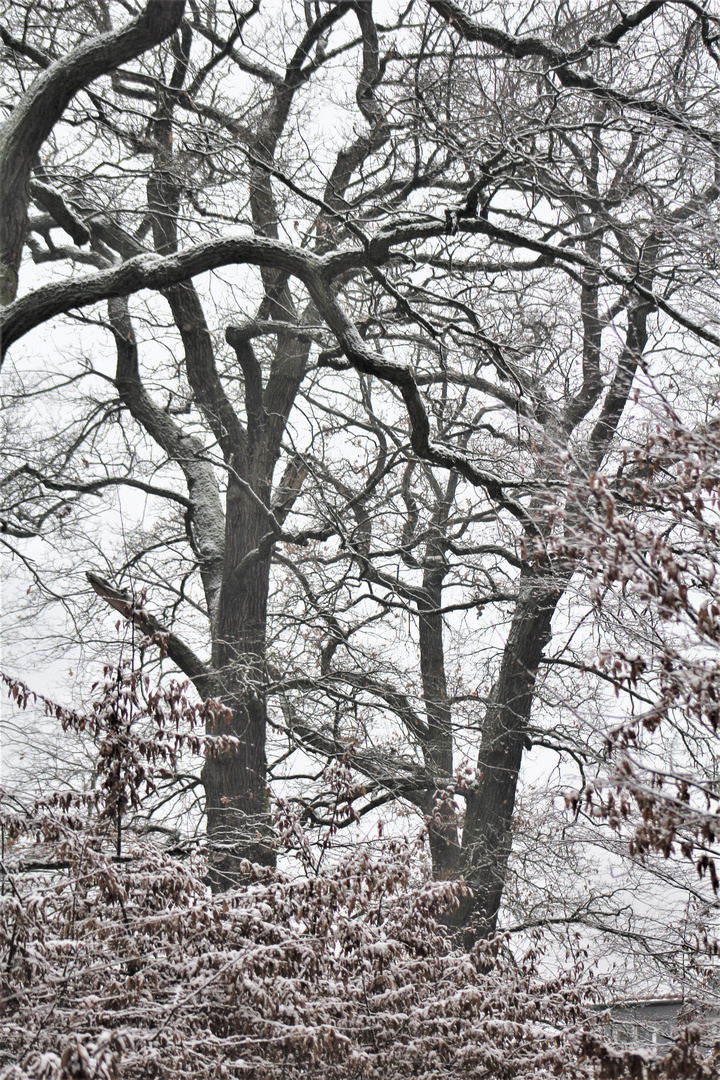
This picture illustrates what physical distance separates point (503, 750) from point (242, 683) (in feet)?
9.25

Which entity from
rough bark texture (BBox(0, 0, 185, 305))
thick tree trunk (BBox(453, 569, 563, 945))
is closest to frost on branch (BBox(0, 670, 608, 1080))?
thick tree trunk (BBox(453, 569, 563, 945))

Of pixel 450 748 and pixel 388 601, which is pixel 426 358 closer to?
pixel 388 601

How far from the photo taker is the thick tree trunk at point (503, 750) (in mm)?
9438

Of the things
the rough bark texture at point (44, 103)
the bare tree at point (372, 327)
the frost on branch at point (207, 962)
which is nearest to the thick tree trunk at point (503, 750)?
the bare tree at point (372, 327)

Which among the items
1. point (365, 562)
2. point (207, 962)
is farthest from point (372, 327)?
point (207, 962)

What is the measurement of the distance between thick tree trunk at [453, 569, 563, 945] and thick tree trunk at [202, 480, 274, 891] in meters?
2.05

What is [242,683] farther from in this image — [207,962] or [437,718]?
[207,962]

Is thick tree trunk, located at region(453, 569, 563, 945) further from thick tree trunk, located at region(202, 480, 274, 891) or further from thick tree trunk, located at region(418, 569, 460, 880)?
thick tree trunk, located at region(202, 480, 274, 891)

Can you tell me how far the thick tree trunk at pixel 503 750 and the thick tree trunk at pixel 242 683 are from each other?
2046 mm

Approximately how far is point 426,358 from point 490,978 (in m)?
6.80

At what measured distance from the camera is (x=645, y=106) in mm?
6527

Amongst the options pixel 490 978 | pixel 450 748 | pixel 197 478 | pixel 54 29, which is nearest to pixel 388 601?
pixel 450 748

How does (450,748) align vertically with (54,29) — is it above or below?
below

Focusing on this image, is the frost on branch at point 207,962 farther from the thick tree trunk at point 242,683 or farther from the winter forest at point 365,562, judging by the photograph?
the thick tree trunk at point 242,683
